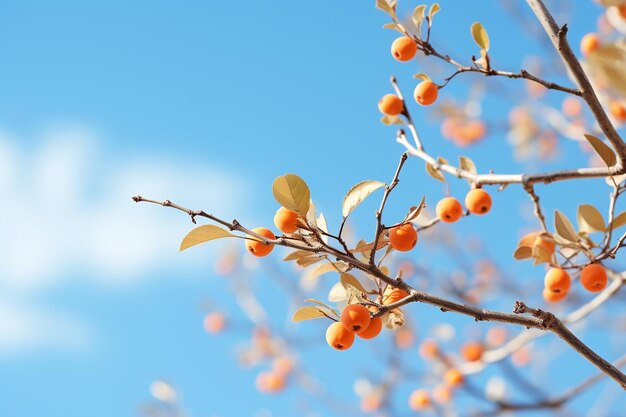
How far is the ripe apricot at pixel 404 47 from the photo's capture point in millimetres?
2686

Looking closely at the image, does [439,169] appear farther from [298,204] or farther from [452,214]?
[298,204]

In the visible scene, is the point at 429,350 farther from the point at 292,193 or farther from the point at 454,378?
the point at 292,193

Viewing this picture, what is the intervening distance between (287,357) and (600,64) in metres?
6.45

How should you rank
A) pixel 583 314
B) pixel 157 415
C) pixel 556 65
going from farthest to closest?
pixel 157 415, pixel 556 65, pixel 583 314

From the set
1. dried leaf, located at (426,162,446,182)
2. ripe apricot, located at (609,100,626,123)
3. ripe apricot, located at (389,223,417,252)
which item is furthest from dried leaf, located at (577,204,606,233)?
ripe apricot, located at (609,100,626,123)

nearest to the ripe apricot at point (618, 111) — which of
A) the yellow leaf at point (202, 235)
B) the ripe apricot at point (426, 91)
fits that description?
the ripe apricot at point (426, 91)

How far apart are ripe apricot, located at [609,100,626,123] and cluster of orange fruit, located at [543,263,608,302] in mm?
2240

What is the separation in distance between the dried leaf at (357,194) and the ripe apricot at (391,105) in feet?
2.82

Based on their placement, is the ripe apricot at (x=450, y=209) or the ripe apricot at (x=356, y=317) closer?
the ripe apricot at (x=356, y=317)

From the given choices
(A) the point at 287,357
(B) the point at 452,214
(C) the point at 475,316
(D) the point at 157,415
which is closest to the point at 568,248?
(B) the point at 452,214

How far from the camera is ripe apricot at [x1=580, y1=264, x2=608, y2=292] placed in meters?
2.21

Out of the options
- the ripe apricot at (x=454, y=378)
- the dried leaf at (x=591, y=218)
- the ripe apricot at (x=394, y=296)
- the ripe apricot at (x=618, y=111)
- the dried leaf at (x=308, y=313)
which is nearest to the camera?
the ripe apricot at (x=394, y=296)

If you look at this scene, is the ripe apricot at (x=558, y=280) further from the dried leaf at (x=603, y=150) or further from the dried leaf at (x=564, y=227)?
the dried leaf at (x=603, y=150)

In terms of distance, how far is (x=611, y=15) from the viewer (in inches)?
130
